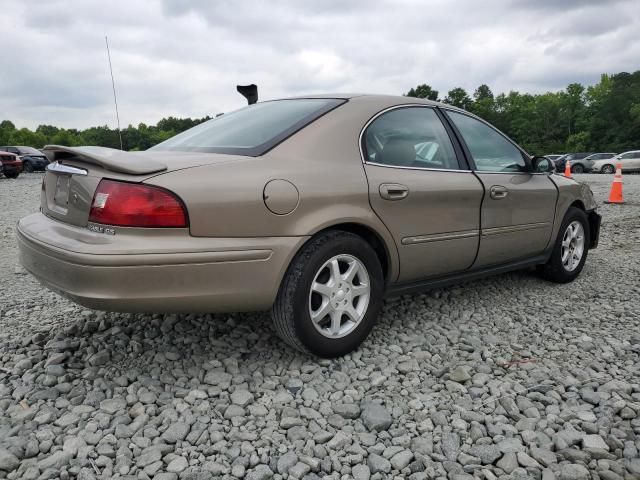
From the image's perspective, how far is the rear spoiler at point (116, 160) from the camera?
7.52 feet

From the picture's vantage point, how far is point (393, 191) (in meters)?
2.93

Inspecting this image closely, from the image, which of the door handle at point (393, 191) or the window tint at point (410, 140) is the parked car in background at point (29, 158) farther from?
the door handle at point (393, 191)

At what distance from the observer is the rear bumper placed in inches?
87.4

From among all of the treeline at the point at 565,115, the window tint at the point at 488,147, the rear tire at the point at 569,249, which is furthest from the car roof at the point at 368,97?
the treeline at the point at 565,115

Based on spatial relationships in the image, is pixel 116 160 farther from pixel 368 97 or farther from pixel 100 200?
pixel 368 97

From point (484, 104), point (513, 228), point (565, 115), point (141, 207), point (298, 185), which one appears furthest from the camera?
point (484, 104)

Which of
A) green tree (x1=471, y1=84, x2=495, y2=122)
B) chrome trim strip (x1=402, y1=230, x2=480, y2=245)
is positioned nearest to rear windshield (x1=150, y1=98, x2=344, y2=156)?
chrome trim strip (x1=402, y1=230, x2=480, y2=245)

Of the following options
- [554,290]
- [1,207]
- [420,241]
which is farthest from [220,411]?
[1,207]

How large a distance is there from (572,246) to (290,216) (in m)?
3.04

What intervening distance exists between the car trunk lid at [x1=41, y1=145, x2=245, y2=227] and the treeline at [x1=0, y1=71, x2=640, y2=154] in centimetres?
5071

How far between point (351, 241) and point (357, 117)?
75cm

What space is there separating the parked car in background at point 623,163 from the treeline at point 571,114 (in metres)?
33.2

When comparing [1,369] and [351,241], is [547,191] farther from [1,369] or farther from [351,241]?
[1,369]

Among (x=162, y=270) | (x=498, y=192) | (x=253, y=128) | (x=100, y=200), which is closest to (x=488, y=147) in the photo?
(x=498, y=192)
